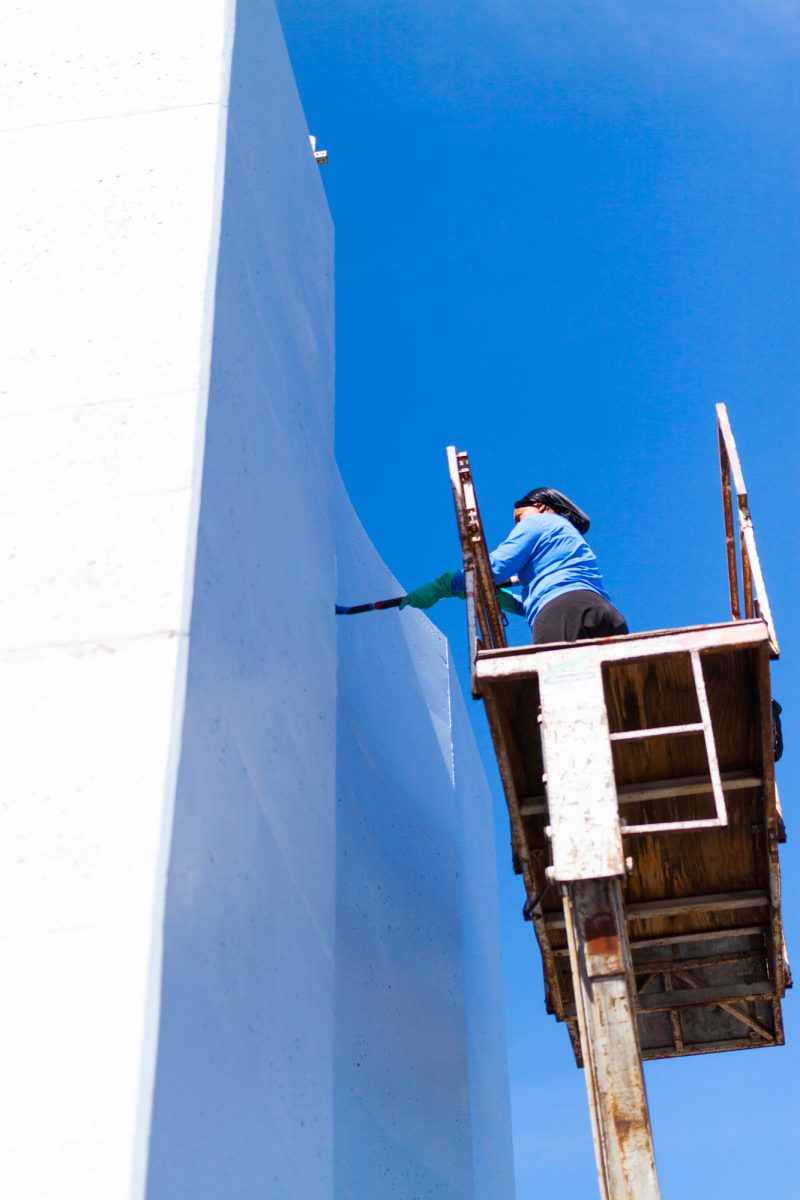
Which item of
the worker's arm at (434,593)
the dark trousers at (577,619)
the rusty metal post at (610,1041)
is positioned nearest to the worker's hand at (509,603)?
the worker's arm at (434,593)

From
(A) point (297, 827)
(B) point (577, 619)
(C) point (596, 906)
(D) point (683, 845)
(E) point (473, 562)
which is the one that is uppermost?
(E) point (473, 562)

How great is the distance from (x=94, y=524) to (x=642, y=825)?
297cm

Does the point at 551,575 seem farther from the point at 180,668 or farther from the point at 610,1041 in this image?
the point at 180,668

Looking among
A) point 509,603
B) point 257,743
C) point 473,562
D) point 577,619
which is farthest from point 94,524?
point 509,603

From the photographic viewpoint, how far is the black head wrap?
8180 millimetres

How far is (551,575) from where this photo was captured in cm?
762

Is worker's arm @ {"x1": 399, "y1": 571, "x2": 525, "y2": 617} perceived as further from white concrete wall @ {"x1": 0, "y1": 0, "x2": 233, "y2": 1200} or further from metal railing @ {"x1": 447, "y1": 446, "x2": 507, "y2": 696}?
white concrete wall @ {"x1": 0, "y1": 0, "x2": 233, "y2": 1200}

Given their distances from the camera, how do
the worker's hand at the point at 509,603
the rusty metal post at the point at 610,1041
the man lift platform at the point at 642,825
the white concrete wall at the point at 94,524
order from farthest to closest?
the worker's hand at the point at 509,603
the man lift platform at the point at 642,825
the rusty metal post at the point at 610,1041
the white concrete wall at the point at 94,524

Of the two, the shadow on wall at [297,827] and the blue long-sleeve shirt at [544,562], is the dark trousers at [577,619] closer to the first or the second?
the blue long-sleeve shirt at [544,562]

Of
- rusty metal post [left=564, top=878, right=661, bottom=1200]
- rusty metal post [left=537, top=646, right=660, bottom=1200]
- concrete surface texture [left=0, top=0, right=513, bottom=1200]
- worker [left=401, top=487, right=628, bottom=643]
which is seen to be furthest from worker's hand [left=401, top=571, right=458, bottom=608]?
rusty metal post [left=564, top=878, right=661, bottom=1200]

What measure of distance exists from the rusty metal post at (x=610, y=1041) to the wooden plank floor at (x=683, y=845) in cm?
93

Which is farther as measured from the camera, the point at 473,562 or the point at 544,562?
the point at 544,562

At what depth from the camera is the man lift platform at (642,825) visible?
5793 mm

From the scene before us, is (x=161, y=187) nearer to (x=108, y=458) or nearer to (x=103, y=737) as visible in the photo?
(x=108, y=458)
